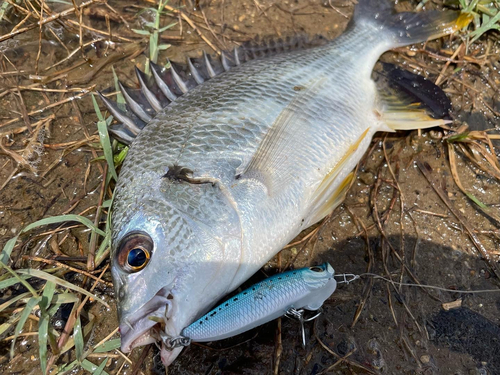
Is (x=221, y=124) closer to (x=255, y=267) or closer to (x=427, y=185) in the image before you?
(x=255, y=267)

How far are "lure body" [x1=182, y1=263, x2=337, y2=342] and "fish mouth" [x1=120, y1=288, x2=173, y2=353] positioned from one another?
0.48 feet

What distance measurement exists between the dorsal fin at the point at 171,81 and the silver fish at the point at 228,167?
0.5 inches

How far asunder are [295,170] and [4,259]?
1884mm

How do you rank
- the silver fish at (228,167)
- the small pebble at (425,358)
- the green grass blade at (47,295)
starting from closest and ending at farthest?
the silver fish at (228,167) → the green grass blade at (47,295) → the small pebble at (425,358)

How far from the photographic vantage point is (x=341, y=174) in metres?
2.35

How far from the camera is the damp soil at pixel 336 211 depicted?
2.11m

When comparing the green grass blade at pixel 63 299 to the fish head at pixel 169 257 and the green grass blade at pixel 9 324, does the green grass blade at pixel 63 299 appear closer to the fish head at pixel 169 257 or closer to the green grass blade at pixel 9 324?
the green grass blade at pixel 9 324

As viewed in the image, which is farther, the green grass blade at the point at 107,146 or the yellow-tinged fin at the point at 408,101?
the yellow-tinged fin at the point at 408,101

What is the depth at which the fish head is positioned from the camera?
5.30 ft

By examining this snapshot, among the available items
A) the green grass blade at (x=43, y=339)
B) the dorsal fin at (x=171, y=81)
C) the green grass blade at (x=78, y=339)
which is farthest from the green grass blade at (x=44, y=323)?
the dorsal fin at (x=171, y=81)

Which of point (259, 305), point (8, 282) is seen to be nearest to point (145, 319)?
point (259, 305)

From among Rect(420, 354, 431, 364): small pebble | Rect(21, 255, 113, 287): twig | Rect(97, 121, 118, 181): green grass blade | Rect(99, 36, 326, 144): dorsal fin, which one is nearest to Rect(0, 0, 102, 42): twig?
Rect(99, 36, 326, 144): dorsal fin

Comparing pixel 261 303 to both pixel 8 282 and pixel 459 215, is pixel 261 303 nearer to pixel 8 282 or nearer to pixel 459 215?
pixel 8 282

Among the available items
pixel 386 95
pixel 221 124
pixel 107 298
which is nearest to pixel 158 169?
pixel 221 124
